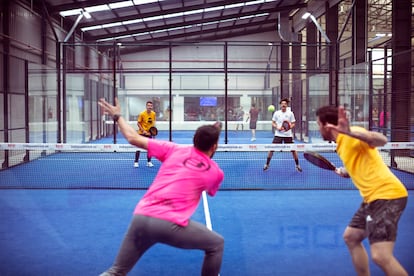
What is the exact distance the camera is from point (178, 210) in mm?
3242

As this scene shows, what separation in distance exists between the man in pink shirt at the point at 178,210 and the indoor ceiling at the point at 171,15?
54.6 feet

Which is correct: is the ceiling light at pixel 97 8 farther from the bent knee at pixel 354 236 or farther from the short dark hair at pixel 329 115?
the bent knee at pixel 354 236

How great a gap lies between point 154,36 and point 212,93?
251 inches

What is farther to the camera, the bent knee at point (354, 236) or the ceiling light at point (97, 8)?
the ceiling light at point (97, 8)

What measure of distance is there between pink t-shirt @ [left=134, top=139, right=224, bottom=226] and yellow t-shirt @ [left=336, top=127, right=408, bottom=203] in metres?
1.11

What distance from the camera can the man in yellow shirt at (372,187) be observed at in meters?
3.52

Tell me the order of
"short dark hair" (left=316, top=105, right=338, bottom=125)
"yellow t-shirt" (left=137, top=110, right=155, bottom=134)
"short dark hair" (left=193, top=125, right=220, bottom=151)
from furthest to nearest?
"yellow t-shirt" (left=137, top=110, right=155, bottom=134)
"short dark hair" (left=316, top=105, right=338, bottom=125)
"short dark hair" (left=193, top=125, right=220, bottom=151)

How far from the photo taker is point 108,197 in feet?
30.2

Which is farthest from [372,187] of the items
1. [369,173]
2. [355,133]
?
[355,133]

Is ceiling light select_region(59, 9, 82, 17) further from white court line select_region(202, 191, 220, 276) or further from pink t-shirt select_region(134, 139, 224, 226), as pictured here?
pink t-shirt select_region(134, 139, 224, 226)

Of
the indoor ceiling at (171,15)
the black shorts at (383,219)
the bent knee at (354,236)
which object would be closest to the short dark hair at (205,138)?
the black shorts at (383,219)

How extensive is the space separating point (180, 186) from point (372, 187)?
1491 mm

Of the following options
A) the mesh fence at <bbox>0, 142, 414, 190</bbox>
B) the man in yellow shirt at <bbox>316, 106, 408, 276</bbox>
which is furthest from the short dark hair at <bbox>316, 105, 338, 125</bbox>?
the mesh fence at <bbox>0, 142, 414, 190</bbox>

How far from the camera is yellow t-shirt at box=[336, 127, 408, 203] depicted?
364 cm
